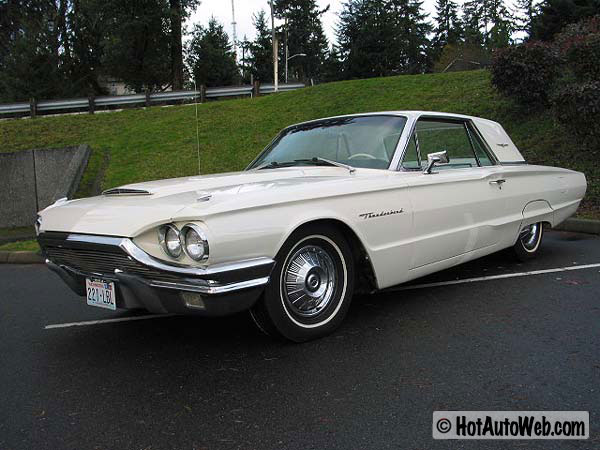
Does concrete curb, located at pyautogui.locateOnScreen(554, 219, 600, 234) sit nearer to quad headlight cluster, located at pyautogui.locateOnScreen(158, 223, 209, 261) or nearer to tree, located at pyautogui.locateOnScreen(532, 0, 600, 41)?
quad headlight cluster, located at pyautogui.locateOnScreen(158, 223, 209, 261)

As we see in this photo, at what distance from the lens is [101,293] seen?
3.12 metres

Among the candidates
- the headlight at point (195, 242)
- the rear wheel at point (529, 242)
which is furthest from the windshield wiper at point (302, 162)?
the rear wheel at point (529, 242)

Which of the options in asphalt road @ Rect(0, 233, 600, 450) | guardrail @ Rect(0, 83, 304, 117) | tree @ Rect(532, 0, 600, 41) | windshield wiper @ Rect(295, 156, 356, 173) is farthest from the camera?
tree @ Rect(532, 0, 600, 41)

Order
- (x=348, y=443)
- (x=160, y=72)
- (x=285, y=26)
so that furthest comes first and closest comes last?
(x=285, y=26), (x=160, y=72), (x=348, y=443)

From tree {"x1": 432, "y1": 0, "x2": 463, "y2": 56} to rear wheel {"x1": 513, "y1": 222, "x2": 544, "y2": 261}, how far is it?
72.2 meters

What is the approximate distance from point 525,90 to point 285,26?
61517 millimetres

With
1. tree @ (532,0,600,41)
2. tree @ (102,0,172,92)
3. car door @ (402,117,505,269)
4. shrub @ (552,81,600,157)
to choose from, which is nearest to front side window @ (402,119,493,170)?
car door @ (402,117,505,269)

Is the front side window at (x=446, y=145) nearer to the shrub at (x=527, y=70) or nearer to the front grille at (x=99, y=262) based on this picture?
the front grille at (x=99, y=262)

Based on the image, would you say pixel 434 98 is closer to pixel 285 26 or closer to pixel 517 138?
pixel 517 138

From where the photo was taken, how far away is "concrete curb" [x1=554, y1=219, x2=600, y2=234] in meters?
7.02

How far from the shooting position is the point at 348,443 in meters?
2.21

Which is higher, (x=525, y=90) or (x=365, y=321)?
(x=525, y=90)

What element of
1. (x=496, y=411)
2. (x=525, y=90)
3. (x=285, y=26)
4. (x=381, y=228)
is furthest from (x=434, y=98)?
(x=285, y=26)

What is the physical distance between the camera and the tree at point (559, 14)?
28.2 meters
